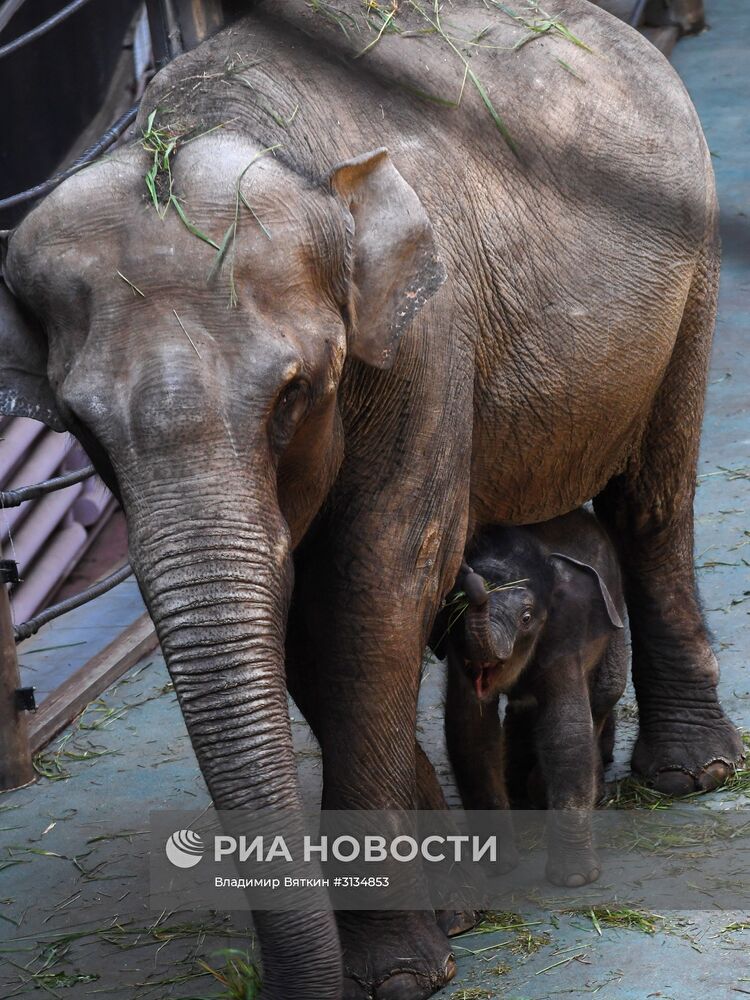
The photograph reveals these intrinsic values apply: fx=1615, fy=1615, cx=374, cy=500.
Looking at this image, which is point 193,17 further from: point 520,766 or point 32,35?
point 520,766

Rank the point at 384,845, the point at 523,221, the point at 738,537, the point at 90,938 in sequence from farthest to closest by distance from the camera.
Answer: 1. the point at 738,537
2. the point at 90,938
3. the point at 523,221
4. the point at 384,845

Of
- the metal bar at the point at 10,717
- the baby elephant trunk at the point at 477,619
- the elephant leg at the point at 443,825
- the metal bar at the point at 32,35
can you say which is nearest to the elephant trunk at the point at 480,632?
the baby elephant trunk at the point at 477,619

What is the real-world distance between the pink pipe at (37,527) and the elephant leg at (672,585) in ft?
10.5

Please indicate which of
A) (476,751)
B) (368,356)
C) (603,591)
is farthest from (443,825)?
(368,356)

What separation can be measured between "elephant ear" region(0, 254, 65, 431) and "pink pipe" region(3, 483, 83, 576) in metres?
3.79

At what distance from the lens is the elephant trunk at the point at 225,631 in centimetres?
309

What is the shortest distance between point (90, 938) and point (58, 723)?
1.58 metres

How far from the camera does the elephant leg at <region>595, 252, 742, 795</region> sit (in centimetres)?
498

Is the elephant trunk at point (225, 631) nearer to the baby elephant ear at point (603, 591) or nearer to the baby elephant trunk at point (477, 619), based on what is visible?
the baby elephant trunk at point (477, 619)

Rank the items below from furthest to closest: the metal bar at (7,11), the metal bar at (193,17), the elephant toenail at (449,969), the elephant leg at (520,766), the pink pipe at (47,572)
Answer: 1. the pink pipe at (47,572)
2. the metal bar at (7,11)
3. the metal bar at (193,17)
4. the elephant leg at (520,766)
5. the elephant toenail at (449,969)

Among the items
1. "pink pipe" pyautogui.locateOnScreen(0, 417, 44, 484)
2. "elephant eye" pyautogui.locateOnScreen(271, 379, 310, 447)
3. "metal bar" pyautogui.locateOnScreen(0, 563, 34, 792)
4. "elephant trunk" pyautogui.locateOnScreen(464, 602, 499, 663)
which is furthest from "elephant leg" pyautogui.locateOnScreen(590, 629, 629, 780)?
"pink pipe" pyautogui.locateOnScreen(0, 417, 44, 484)

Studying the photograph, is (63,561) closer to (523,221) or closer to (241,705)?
(523,221)

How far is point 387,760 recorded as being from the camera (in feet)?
12.9

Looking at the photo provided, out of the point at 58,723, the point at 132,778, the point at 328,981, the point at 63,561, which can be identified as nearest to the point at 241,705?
the point at 328,981
